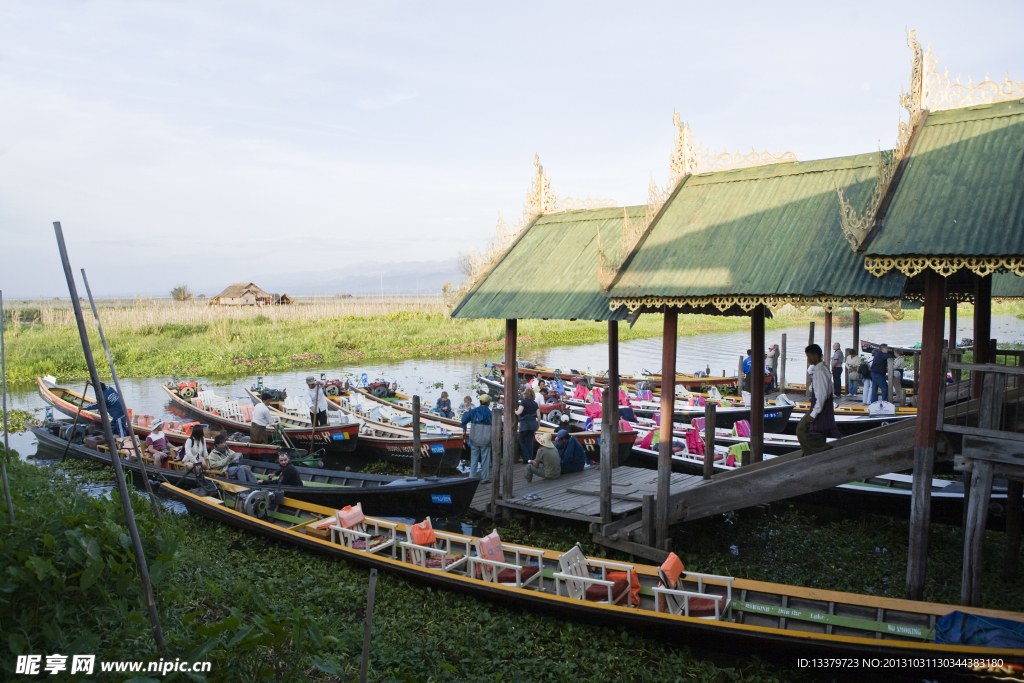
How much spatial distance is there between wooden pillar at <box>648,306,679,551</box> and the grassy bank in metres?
20.9

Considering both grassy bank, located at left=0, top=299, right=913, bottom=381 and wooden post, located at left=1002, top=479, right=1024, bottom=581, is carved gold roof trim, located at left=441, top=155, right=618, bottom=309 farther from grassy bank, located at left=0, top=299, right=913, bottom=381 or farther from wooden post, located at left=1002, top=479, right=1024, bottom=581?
grassy bank, located at left=0, top=299, right=913, bottom=381

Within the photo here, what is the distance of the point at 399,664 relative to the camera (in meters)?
5.82

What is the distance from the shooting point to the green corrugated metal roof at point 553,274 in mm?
8883

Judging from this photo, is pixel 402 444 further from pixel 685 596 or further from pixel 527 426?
pixel 685 596

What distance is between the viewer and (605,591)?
21.9ft

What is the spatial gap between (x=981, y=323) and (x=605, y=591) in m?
6.72

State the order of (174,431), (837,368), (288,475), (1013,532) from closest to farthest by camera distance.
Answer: (1013,532) < (288,475) < (174,431) < (837,368)

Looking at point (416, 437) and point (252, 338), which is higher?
point (252, 338)

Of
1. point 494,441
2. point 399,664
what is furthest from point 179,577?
point 494,441

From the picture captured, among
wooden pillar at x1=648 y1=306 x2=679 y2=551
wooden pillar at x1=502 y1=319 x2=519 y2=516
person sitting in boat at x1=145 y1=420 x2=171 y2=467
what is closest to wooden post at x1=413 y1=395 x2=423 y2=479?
wooden pillar at x1=502 y1=319 x2=519 y2=516

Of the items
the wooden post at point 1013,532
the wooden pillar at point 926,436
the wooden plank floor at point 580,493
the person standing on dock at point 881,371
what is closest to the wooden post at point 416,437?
the wooden plank floor at point 580,493

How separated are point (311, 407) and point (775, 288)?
41.6 ft

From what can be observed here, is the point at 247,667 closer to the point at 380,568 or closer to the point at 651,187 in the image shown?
the point at 380,568

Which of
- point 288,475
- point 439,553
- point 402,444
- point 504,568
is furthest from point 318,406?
point 504,568
